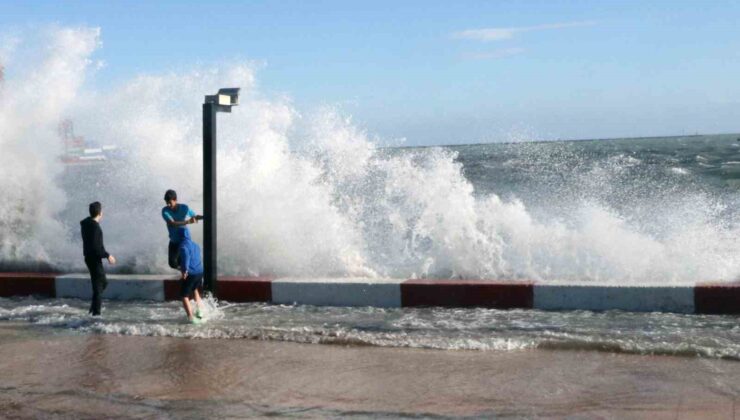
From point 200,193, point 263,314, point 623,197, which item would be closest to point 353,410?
point 263,314

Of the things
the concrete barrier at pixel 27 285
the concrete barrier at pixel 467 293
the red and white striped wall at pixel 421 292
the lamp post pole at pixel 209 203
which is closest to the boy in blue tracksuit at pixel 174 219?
the lamp post pole at pixel 209 203

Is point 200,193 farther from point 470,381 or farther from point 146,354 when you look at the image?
point 470,381

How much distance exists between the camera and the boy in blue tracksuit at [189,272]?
313 inches

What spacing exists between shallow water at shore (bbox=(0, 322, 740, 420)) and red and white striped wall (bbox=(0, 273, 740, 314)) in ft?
5.77

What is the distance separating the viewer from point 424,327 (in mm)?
7477

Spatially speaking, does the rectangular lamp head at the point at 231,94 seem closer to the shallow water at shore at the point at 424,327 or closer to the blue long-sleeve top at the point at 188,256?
the blue long-sleeve top at the point at 188,256

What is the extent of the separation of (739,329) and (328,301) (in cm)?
400

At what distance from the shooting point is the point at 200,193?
38.4 feet

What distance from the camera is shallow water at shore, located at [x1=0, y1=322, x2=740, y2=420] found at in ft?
16.6

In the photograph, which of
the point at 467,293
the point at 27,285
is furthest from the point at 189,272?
the point at 27,285

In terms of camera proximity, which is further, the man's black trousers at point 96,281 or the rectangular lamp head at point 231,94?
the rectangular lamp head at point 231,94

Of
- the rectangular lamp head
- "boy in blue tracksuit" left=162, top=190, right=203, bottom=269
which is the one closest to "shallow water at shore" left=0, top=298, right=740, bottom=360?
"boy in blue tracksuit" left=162, top=190, right=203, bottom=269

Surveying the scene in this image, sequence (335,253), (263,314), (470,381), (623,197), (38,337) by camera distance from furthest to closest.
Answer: (623,197) → (335,253) → (263,314) → (38,337) → (470,381)

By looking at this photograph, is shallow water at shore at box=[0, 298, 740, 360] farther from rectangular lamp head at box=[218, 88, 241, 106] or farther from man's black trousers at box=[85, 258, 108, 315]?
rectangular lamp head at box=[218, 88, 241, 106]
